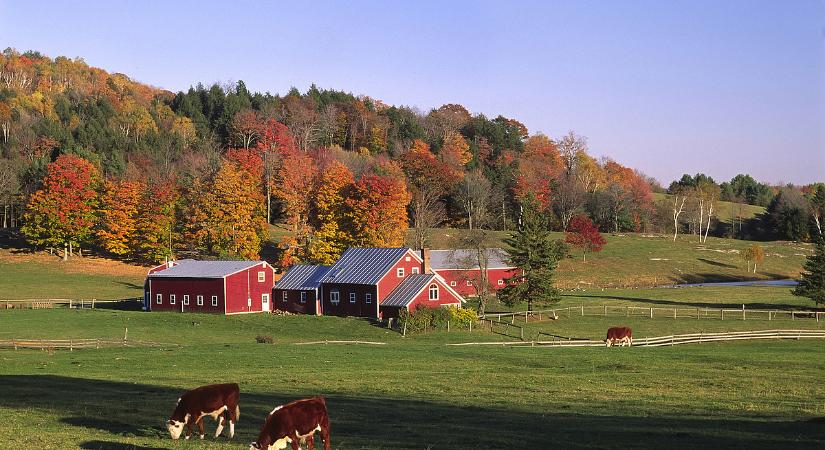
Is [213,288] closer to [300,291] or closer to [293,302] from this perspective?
[293,302]

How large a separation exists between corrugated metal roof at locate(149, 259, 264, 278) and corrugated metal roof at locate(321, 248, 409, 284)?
7.07m

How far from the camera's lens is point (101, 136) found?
13838cm

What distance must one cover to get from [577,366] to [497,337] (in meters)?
17.1

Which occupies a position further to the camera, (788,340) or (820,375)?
(788,340)

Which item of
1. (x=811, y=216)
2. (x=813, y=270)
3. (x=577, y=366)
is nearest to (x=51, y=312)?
(x=577, y=366)

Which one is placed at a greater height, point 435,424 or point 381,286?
point 381,286

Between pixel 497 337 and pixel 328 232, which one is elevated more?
pixel 328 232

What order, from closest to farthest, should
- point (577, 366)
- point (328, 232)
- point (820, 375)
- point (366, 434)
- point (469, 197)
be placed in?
point (366, 434) < point (820, 375) < point (577, 366) < point (328, 232) < point (469, 197)

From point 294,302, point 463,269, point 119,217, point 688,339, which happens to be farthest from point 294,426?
point 119,217

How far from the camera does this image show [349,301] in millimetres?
69375

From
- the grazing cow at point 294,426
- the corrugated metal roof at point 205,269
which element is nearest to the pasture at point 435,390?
the grazing cow at point 294,426

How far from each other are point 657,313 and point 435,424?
2002 inches

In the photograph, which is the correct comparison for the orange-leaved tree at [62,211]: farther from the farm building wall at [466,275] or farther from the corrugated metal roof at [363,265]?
the farm building wall at [466,275]

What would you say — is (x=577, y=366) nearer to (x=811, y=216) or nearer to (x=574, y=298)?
(x=574, y=298)
